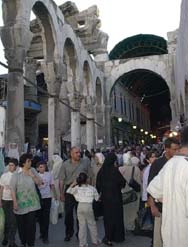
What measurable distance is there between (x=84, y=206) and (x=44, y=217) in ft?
3.26

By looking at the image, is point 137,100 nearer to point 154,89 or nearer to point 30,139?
point 154,89

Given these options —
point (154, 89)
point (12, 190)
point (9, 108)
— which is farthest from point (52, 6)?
point (154, 89)

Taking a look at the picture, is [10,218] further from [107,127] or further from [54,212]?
[107,127]

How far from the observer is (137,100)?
1650 inches

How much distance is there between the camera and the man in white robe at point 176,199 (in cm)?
264

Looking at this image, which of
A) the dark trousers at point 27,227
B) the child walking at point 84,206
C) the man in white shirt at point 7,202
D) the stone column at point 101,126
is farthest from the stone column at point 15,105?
the stone column at point 101,126

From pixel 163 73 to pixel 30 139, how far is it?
412 inches

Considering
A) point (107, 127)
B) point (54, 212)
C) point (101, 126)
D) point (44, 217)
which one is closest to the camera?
point (44, 217)

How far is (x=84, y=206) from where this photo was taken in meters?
5.79

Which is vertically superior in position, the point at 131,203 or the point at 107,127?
the point at 107,127

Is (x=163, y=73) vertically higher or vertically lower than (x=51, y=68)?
higher

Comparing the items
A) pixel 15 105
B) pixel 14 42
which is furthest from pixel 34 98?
pixel 15 105

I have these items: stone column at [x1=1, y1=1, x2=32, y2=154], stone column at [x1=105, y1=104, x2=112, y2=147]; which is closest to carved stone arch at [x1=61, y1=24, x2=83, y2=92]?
stone column at [x1=1, y1=1, x2=32, y2=154]

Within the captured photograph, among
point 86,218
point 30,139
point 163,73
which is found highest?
point 163,73
